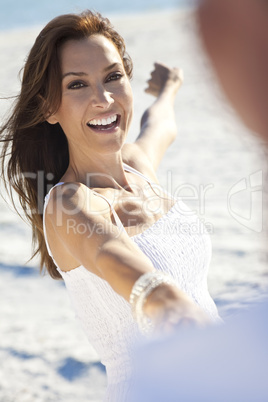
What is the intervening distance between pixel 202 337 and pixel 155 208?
1.71 meters

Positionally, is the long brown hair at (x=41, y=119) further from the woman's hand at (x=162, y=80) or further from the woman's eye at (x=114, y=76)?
the woman's hand at (x=162, y=80)

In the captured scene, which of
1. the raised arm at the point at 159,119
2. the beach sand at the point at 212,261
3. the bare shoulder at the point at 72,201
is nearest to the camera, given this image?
the bare shoulder at the point at 72,201

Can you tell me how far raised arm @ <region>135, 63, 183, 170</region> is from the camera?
282 centimetres

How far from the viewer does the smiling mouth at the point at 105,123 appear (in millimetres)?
2188

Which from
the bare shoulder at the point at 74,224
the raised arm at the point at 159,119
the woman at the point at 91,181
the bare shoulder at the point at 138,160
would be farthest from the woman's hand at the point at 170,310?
the raised arm at the point at 159,119

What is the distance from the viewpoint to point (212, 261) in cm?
435

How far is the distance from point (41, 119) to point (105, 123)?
0.74ft

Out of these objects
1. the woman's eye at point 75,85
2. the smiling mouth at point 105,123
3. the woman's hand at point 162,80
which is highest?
the woman's hand at point 162,80

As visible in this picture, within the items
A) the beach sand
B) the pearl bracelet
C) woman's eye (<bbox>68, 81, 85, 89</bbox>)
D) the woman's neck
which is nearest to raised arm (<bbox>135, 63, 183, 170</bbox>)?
the beach sand

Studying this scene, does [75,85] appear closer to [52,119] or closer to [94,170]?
[52,119]

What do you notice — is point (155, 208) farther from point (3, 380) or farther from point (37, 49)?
point (3, 380)

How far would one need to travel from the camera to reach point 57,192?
79.7 inches

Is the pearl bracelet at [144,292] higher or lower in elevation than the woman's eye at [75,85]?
lower

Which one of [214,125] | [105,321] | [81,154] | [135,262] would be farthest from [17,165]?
[214,125]
